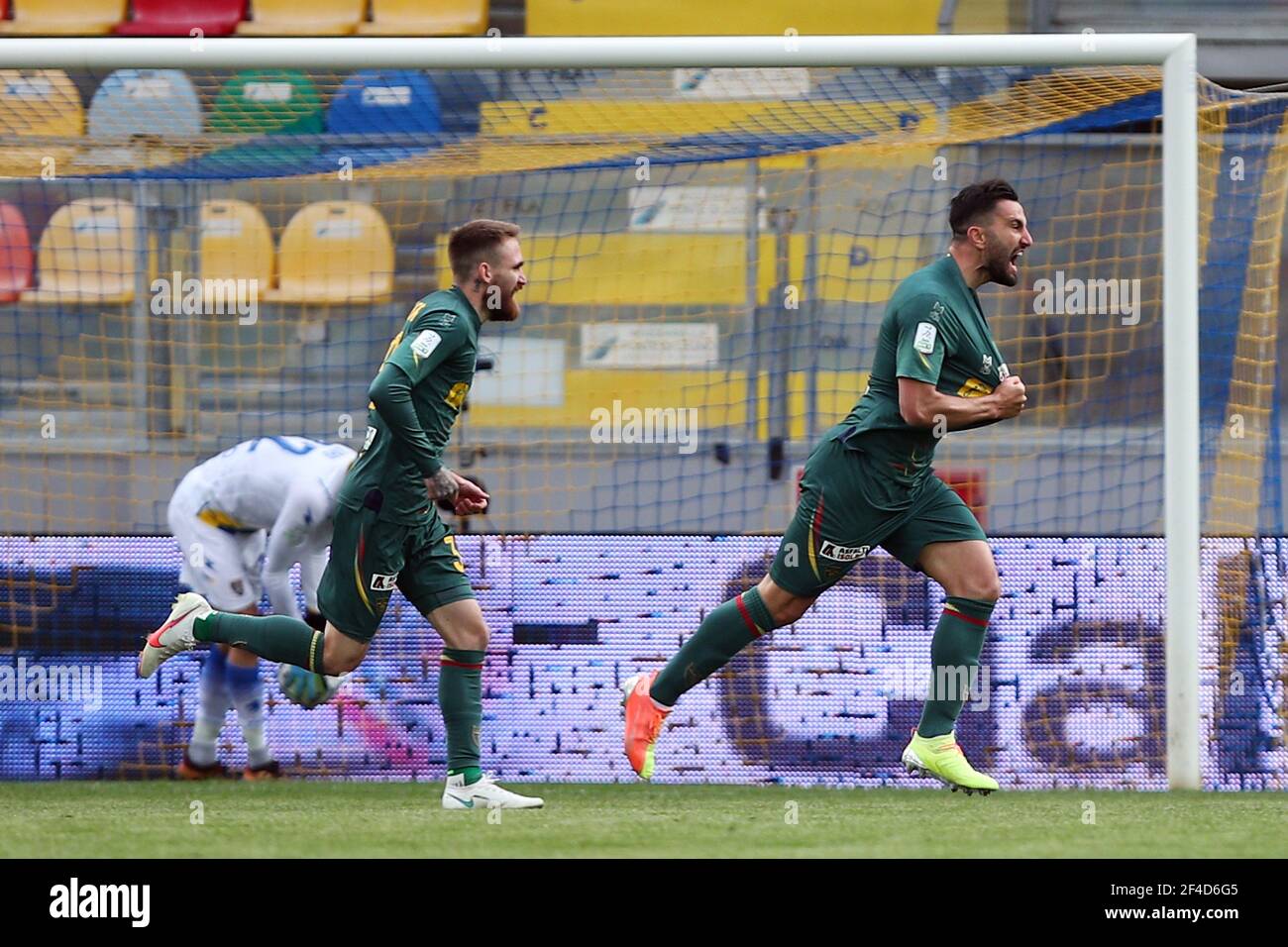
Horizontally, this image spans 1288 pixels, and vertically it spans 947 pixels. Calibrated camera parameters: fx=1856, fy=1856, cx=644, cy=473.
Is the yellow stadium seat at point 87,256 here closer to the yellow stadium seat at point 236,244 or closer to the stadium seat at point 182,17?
the yellow stadium seat at point 236,244

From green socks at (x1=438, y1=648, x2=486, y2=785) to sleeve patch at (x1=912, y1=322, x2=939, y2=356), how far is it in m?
1.45

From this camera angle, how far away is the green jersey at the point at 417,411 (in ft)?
15.9

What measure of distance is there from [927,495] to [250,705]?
240 centimetres

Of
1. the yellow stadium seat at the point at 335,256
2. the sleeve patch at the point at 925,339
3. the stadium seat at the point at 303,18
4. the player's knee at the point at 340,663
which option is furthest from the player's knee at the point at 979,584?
the stadium seat at the point at 303,18

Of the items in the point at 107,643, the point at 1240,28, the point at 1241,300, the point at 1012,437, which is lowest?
the point at 107,643

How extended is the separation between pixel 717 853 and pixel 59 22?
7485 millimetres

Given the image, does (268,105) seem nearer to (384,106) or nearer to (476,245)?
(384,106)

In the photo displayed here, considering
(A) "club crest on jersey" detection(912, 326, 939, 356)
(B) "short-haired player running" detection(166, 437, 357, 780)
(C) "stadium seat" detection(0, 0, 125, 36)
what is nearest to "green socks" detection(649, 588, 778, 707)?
(A) "club crest on jersey" detection(912, 326, 939, 356)

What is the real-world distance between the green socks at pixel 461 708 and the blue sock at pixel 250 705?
49.7 inches

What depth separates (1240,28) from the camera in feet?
31.2

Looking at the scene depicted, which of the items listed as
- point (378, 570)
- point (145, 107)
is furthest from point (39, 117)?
point (378, 570)

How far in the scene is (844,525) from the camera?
16.7 ft

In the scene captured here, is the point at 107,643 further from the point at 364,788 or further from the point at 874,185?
the point at 874,185
